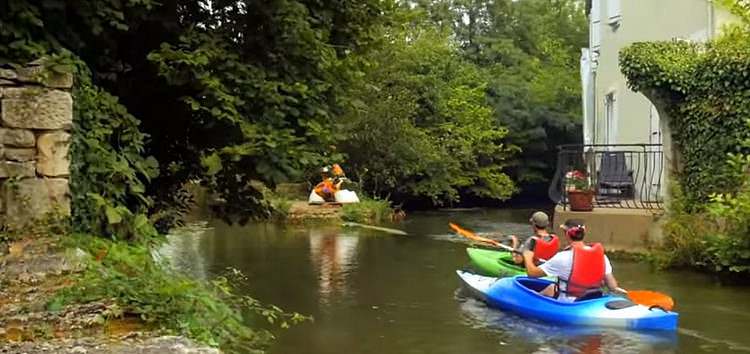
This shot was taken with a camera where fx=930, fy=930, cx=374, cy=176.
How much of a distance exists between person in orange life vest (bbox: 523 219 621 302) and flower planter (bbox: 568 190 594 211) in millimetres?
5435

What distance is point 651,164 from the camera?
18.0 meters

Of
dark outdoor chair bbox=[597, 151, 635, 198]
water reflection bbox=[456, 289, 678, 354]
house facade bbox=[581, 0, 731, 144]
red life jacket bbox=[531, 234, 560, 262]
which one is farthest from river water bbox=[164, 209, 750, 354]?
house facade bbox=[581, 0, 731, 144]

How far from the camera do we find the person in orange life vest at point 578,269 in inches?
399

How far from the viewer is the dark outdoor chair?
1772cm

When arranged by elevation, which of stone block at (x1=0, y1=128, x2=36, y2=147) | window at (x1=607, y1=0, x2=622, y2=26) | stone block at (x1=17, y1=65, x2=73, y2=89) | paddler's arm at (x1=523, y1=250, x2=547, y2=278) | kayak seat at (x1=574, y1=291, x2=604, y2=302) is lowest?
kayak seat at (x1=574, y1=291, x2=604, y2=302)

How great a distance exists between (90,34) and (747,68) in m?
10.2

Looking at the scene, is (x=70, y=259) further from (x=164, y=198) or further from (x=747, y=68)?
(x=747, y=68)

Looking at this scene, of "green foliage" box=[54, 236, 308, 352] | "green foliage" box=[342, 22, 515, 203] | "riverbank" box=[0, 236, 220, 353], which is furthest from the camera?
"green foliage" box=[342, 22, 515, 203]

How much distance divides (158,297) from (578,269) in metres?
6.42

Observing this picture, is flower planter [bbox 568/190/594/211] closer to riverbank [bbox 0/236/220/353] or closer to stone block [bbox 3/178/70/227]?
stone block [bbox 3/178/70/227]

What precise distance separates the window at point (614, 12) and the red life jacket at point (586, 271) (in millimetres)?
11583

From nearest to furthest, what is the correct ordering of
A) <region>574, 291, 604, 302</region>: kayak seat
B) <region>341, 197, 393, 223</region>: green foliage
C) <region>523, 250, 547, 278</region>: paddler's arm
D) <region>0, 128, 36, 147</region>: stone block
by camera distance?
<region>0, 128, 36, 147</region>: stone block → <region>574, 291, 604, 302</region>: kayak seat → <region>523, 250, 547, 278</region>: paddler's arm → <region>341, 197, 393, 223</region>: green foliage

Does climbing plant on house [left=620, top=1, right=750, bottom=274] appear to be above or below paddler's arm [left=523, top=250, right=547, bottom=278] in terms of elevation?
above

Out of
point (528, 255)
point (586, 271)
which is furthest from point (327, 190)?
point (586, 271)
